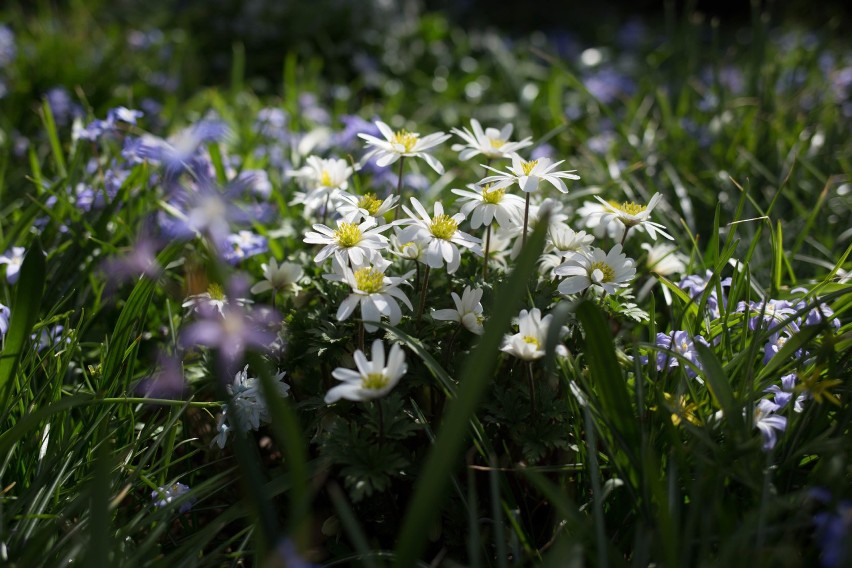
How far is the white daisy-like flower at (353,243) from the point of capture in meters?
1.37

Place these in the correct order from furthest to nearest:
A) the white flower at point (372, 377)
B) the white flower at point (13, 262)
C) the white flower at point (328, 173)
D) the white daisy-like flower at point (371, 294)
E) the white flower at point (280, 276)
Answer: the white flower at point (13, 262), the white flower at point (328, 173), the white flower at point (280, 276), the white daisy-like flower at point (371, 294), the white flower at point (372, 377)

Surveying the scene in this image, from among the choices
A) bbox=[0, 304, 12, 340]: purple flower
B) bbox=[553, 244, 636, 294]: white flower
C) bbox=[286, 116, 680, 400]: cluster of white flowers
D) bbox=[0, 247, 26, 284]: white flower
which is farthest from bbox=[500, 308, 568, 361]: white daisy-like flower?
bbox=[0, 247, 26, 284]: white flower

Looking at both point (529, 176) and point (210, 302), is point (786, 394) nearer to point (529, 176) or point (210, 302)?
point (529, 176)

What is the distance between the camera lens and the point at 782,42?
4832 mm

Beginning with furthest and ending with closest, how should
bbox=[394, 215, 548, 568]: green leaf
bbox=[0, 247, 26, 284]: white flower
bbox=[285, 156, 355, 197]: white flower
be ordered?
bbox=[0, 247, 26, 284]: white flower < bbox=[285, 156, 355, 197]: white flower < bbox=[394, 215, 548, 568]: green leaf

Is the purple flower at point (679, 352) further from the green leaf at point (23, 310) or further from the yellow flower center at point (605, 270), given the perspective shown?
the green leaf at point (23, 310)

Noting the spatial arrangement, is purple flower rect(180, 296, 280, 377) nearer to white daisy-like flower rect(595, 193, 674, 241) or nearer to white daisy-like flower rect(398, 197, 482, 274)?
white daisy-like flower rect(398, 197, 482, 274)

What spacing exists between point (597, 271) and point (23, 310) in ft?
3.69

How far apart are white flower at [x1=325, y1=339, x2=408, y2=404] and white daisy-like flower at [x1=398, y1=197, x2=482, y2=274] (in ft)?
0.74

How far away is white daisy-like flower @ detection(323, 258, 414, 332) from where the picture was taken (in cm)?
129

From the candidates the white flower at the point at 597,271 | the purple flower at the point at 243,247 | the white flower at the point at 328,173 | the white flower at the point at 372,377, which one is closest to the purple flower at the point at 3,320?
the purple flower at the point at 243,247

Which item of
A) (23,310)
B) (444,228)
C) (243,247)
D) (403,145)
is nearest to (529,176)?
(444,228)

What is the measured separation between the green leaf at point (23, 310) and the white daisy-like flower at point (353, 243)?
53cm

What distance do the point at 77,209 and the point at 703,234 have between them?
2083mm
